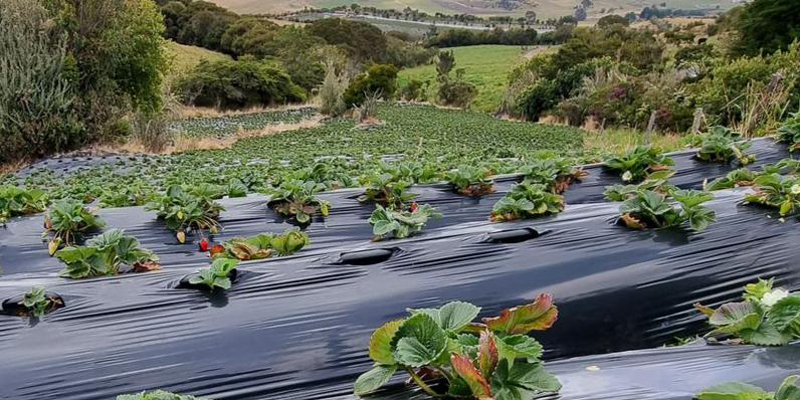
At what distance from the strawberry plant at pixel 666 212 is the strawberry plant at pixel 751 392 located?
125cm

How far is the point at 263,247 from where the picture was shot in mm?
2525

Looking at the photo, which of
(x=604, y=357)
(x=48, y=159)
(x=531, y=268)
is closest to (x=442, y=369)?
(x=604, y=357)

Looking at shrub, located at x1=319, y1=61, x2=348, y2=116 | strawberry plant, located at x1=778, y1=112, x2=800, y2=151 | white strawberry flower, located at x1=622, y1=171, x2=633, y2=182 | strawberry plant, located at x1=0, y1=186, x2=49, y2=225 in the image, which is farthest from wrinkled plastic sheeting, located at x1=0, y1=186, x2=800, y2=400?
shrub, located at x1=319, y1=61, x2=348, y2=116

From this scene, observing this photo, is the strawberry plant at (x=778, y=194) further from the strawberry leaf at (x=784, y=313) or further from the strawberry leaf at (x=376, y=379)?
the strawberry leaf at (x=376, y=379)

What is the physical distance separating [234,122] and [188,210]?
1998cm

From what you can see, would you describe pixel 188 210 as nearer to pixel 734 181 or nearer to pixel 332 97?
pixel 734 181

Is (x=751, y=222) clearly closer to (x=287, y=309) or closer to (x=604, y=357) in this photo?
(x=604, y=357)

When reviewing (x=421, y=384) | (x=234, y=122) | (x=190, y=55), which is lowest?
(x=234, y=122)

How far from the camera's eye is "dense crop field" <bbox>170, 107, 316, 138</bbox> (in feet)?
59.2

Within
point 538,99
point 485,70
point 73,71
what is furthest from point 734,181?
point 485,70

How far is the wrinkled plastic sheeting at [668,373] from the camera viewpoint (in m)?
1.24

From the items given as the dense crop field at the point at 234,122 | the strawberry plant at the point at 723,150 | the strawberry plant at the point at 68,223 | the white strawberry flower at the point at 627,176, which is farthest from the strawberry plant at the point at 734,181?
the dense crop field at the point at 234,122

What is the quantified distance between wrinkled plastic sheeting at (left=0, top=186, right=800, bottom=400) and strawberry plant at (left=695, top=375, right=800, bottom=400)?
0.81 m

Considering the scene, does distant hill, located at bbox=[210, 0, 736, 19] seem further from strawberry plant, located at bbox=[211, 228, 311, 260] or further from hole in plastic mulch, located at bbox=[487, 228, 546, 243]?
hole in plastic mulch, located at bbox=[487, 228, 546, 243]
